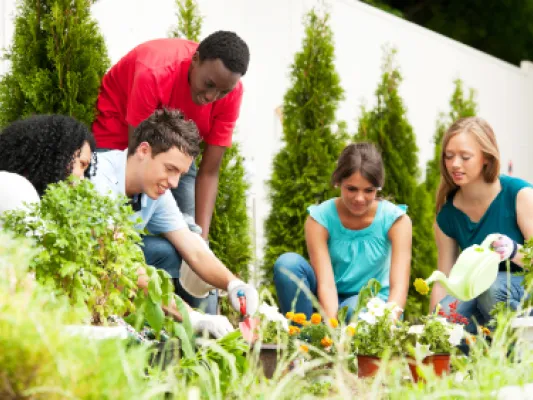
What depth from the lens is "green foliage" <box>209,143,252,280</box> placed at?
4984 mm

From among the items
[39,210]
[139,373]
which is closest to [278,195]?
[39,210]

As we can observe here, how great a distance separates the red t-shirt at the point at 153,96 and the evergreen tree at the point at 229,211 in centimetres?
108

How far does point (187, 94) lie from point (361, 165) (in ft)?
2.87

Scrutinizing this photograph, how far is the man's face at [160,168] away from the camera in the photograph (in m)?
3.12

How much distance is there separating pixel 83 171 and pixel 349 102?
14.1 ft

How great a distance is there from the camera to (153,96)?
11.6 feet

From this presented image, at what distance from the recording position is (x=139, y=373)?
136cm

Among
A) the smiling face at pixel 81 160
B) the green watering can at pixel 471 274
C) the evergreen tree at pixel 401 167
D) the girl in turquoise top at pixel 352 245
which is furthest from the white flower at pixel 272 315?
the evergreen tree at pixel 401 167

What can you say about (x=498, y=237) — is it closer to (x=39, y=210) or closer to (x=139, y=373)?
(x=39, y=210)

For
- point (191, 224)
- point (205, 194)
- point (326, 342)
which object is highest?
point (205, 194)

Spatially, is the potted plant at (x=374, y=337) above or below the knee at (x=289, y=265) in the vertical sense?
above

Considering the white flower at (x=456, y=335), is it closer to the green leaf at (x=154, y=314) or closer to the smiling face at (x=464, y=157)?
the green leaf at (x=154, y=314)

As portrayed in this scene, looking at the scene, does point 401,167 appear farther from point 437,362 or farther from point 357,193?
point 437,362

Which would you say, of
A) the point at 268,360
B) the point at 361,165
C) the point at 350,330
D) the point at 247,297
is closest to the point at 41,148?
the point at 247,297
